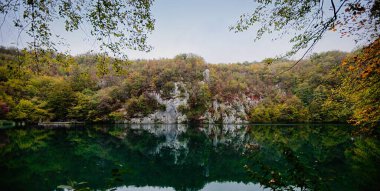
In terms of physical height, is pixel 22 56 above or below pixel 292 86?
below

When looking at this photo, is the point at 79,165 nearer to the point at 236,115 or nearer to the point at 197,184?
the point at 197,184

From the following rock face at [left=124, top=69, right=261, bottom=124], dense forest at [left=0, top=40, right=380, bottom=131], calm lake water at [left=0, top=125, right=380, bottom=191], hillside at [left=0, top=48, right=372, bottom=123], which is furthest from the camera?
rock face at [left=124, top=69, right=261, bottom=124]

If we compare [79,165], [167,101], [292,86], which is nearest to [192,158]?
[79,165]

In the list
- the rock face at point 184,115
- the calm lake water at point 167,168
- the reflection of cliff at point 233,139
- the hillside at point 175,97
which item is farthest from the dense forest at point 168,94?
the calm lake water at point 167,168

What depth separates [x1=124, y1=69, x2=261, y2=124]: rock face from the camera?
6062 cm

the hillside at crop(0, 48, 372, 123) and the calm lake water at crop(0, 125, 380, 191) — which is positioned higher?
the hillside at crop(0, 48, 372, 123)

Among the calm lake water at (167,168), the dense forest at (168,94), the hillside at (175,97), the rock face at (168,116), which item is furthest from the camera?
the rock face at (168,116)

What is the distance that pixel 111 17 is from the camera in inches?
233

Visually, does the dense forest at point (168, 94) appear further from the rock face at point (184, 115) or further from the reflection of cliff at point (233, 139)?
the reflection of cliff at point (233, 139)

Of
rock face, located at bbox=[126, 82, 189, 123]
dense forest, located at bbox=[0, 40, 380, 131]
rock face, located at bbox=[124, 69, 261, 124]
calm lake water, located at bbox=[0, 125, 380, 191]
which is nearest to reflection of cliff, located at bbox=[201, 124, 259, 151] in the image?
calm lake water, located at bbox=[0, 125, 380, 191]

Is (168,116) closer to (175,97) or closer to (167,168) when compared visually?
(175,97)

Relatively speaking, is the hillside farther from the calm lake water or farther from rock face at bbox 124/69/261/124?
the calm lake water

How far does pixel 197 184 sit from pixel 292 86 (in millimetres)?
73577

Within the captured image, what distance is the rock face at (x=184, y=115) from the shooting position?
60625mm
